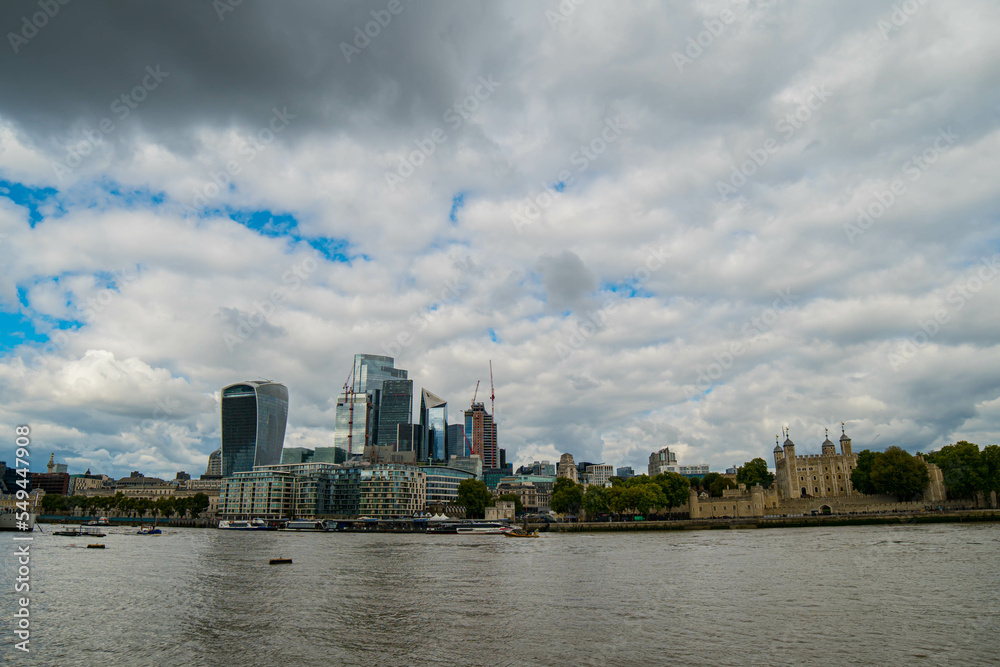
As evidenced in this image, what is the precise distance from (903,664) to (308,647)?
23199mm

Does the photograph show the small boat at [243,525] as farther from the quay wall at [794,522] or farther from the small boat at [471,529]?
the quay wall at [794,522]

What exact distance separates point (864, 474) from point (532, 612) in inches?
5406

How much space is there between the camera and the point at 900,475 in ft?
406

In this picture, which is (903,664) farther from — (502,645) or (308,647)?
(308,647)

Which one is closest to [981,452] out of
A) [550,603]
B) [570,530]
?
[570,530]

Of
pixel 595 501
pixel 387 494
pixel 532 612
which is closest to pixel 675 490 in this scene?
pixel 595 501

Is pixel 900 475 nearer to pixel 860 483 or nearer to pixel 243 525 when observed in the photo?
pixel 860 483

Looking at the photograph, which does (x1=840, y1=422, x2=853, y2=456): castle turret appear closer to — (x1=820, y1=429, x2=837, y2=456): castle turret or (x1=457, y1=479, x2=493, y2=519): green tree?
(x1=820, y1=429, x2=837, y2=456): castle turret

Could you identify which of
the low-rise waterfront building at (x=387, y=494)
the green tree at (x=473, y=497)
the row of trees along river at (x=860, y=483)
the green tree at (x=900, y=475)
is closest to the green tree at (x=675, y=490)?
the row of trees along river at (x=860, y=483)

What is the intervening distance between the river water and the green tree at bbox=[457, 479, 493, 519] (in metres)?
112

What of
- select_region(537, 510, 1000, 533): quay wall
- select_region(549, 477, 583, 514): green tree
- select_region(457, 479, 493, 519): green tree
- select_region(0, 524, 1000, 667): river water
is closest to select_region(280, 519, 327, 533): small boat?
select_region(457, 479, 493, 519): green tree

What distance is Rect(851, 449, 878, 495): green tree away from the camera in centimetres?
13835

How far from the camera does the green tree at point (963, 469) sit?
111256 mm

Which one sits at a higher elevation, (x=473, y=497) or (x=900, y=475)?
(x=900, y=475)
